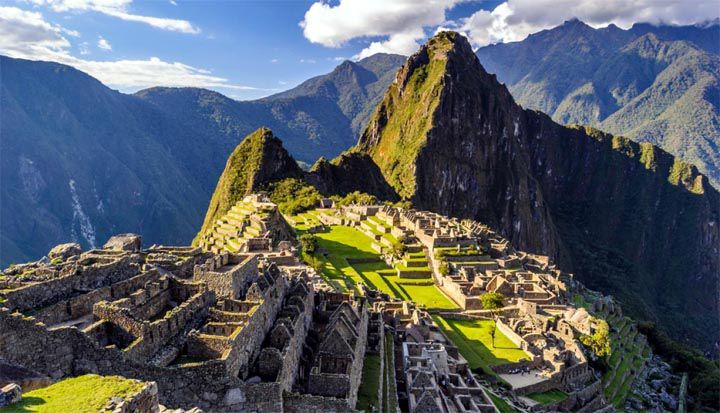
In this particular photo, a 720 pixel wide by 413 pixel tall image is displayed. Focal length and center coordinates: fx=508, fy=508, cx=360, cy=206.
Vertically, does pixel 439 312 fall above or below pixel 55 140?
below

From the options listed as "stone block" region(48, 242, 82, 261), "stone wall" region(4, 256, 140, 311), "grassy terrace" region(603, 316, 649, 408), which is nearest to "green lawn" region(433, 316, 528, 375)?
"grassy terrace" region(603, 316, 649, 408)

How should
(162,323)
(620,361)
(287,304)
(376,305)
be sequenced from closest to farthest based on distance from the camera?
(162,323), (287,304), (376,305), (620,361)

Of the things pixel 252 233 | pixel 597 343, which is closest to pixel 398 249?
pixel 252 233

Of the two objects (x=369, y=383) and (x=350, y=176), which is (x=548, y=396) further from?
(x=350, y=176)

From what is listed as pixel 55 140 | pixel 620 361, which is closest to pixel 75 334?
pixel 620 361

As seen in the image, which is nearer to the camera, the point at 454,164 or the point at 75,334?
the point at 75,334

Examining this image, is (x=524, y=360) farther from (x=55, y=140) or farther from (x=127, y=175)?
(x=55, y=140)

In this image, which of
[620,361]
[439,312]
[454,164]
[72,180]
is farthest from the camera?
[454,164]
